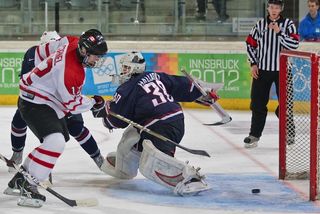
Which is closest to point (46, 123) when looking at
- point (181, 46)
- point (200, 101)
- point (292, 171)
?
point (200, 101)

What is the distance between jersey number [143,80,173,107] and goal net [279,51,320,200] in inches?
25.5

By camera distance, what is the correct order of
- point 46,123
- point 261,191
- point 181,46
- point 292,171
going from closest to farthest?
point 46,123 → point 261,191 → point 292,171 → point 181,46

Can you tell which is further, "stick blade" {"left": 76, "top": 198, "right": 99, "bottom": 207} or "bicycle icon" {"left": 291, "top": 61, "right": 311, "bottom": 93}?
"bicycle icon" {"left": 291, "top": 61, "right": 311, "bottom": 93}

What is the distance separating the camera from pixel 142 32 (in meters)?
7.24

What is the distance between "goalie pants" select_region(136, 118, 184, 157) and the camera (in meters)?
3.43

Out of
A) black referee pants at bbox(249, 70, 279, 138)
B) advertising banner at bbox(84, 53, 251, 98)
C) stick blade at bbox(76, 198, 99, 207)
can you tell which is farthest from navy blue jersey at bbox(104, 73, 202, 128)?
advertising banner at bbox(84, 53, 251, 98)

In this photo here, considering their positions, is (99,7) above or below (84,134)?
above

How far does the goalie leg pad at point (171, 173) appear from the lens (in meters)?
3.29

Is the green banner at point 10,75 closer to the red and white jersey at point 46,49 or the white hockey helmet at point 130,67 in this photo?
the red and white jersey at point 46,49

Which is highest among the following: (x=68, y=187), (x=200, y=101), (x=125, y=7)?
(x=125, y=7)

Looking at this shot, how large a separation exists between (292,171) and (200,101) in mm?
604

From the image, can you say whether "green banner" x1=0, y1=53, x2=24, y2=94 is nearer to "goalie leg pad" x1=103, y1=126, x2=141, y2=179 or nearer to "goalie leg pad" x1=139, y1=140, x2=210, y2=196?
"goalie leg pad" x1=103, y1=126, x2=141, y2=179

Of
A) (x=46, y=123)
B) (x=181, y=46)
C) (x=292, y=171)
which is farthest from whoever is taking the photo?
(x=181, y=46)

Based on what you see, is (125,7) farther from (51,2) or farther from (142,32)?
(51,2)
